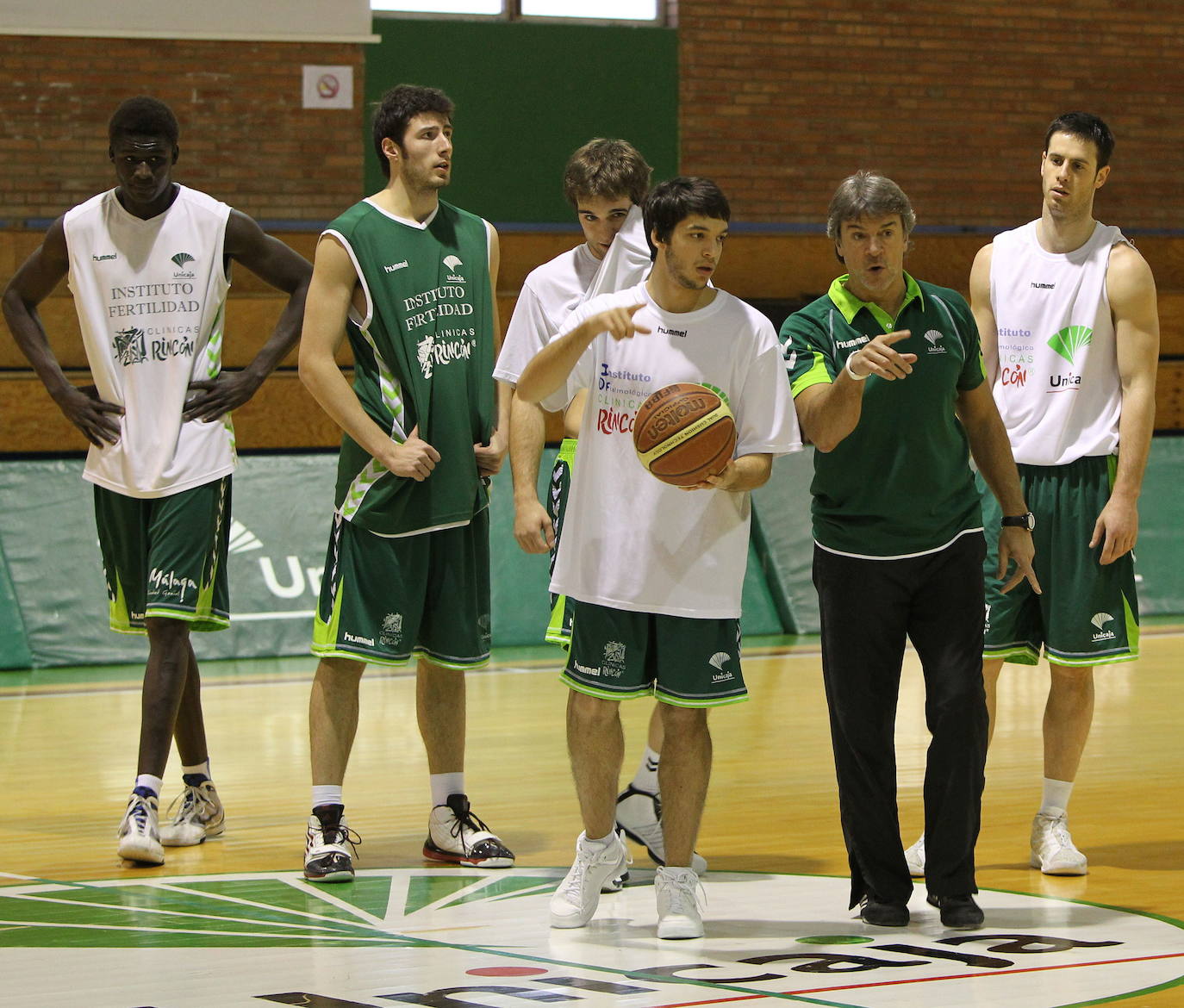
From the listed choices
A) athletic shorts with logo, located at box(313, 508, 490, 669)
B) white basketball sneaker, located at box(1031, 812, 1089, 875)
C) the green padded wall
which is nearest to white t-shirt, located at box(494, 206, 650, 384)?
athletic shorts with logo, located at box(313, 508, 490, 669)

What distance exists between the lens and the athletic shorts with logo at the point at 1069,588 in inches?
203

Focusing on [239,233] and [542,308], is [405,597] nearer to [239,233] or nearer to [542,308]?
[542,308]

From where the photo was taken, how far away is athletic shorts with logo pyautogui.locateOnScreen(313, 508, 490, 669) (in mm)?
5164

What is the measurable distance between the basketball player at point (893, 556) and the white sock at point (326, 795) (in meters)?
1.49

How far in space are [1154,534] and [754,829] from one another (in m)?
6.49

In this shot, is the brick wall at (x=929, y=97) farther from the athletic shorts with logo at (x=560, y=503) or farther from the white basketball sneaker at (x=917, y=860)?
the white basketball sneaker at (x=917, y=860)

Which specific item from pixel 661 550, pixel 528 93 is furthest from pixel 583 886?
pixel 528 93

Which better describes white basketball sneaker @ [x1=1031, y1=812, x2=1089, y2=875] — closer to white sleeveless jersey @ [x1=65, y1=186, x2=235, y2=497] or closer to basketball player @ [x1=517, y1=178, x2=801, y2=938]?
basketball player @ [x1=517, y1=178, x2=801, y2=938]

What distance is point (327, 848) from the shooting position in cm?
499

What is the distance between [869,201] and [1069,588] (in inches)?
59.3

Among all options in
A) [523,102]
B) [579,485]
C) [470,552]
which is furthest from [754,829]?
[523,102]

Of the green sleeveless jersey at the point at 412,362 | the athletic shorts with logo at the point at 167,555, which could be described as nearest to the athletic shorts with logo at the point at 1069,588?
the green sleeveless jersey at the point at 412,362

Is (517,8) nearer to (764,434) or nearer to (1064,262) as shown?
(1064,262)

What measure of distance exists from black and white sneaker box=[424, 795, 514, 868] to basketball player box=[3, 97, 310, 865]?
79 cm
